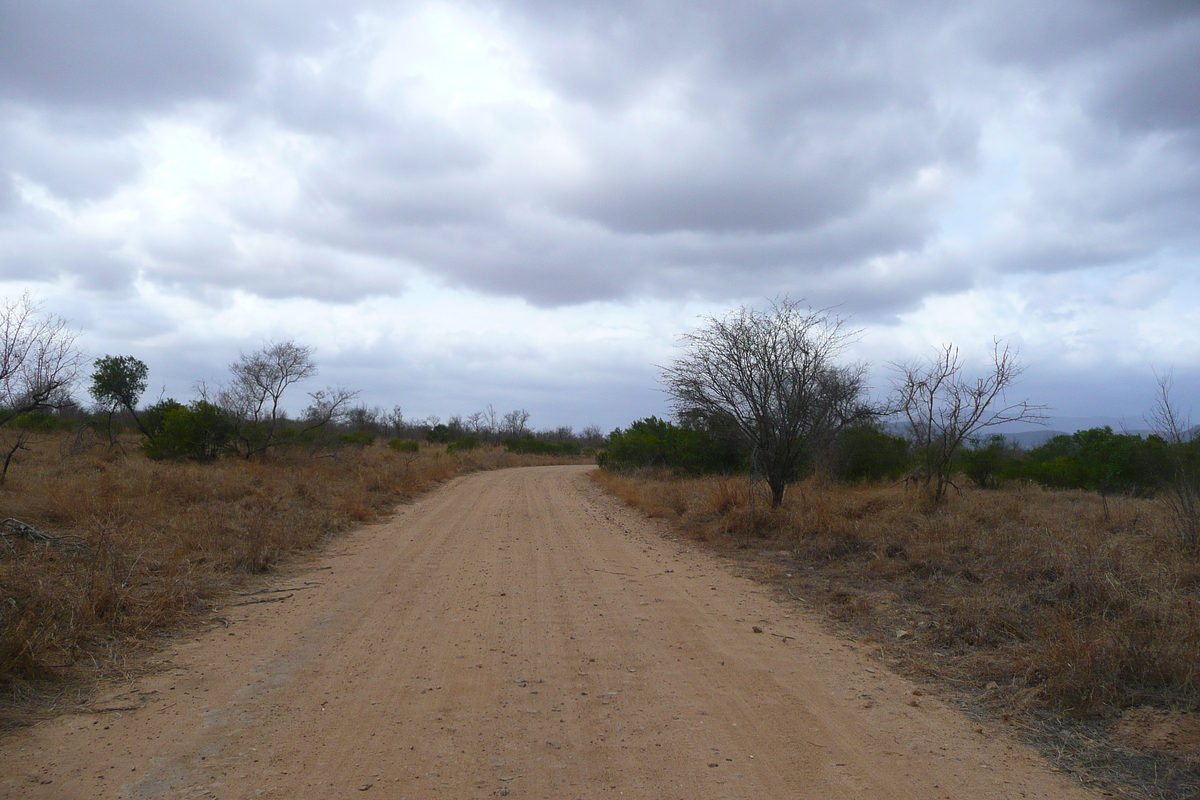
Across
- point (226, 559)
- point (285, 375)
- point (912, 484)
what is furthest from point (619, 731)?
point (285, 375)

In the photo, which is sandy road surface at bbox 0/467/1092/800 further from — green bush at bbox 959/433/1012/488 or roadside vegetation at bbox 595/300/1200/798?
green bush at bbox 959/433/1012/488

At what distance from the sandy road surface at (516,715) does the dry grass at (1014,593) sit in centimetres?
71

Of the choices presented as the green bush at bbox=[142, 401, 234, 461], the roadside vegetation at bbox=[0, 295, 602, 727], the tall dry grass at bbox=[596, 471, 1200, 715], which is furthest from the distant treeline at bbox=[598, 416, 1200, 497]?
the green bush at bbox=[142, 401, 234, 461]

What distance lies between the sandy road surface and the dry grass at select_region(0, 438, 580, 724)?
64 centimetres

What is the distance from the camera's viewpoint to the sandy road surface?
380 cm

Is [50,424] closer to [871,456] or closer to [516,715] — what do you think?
[871,456]

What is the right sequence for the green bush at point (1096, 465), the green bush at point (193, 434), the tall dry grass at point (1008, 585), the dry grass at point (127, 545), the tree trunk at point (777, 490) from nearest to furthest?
the tall dry grass at point (1008, 585)
the dry grass at point (127, 545)
the tree trunk at point (777, 490)
the green bush at point (1096, 465)
the green bush at point (193, 434)

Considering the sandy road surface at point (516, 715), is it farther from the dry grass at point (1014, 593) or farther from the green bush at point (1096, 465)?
the green bush at point (1096, 465)

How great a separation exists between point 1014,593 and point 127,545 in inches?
429

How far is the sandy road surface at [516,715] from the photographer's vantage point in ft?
A: 12.5

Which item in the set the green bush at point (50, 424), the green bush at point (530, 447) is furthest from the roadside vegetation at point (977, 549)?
the green bush at point (530, 447)

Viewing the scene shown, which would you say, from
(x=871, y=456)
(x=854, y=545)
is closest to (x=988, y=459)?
(x=871, y=456)

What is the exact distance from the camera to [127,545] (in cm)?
945

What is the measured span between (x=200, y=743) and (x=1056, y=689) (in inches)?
224
